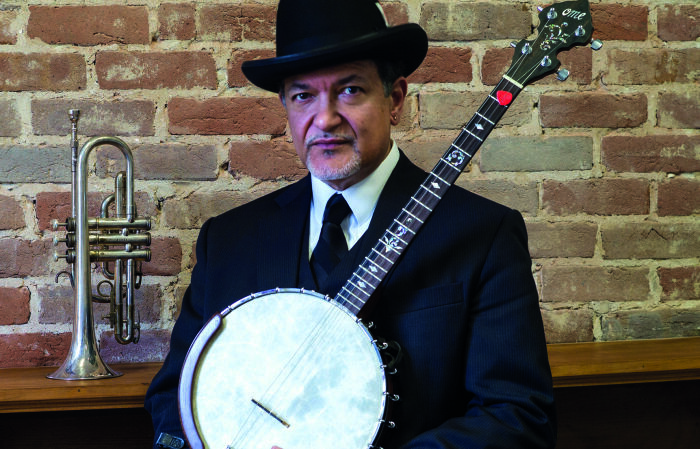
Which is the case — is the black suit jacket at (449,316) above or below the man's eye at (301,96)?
below

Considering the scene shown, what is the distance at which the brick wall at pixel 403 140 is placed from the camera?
6.16 ft

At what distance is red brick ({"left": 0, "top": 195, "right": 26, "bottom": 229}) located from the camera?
1.87 metres

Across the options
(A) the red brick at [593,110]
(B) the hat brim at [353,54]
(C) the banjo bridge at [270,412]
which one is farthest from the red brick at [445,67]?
(C) the banjo bridge at [270,412]

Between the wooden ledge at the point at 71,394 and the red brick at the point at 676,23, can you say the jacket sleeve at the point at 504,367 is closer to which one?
the wooden ledge at the point at 71,394

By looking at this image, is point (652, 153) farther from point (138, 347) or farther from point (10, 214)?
point (10, 214)

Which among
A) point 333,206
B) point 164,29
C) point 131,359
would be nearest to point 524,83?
point 333,206

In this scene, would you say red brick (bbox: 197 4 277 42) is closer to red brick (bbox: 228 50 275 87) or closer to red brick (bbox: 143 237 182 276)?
red brick (bbox: 228 50 275 87)

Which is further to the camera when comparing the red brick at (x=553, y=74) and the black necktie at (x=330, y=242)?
the red brick at (x=553, y=74)

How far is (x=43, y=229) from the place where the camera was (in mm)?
1882

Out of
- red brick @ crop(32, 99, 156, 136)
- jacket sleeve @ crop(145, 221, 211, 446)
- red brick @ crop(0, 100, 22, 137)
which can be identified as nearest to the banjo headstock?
jacket sleeve @ crop(145, 221, 211, 446)

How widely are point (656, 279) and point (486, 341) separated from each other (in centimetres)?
76

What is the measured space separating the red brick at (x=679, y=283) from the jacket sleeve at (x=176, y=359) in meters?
1.13

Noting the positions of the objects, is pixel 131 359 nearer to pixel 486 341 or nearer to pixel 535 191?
pixel 486 341

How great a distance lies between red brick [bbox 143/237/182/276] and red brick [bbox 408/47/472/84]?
2.31ft
